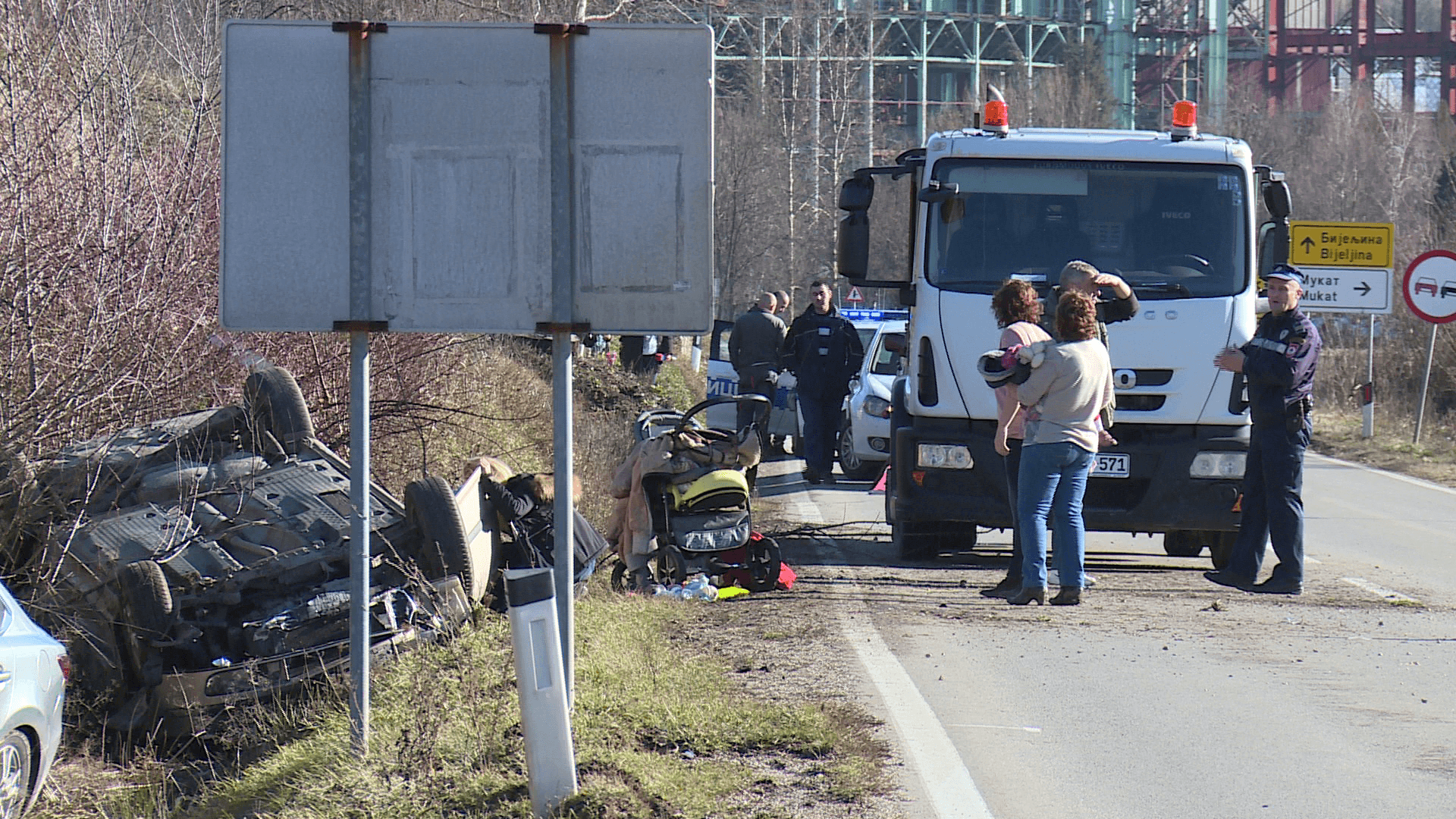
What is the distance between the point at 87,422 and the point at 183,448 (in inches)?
24.9

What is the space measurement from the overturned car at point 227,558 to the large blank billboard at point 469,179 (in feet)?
4.84

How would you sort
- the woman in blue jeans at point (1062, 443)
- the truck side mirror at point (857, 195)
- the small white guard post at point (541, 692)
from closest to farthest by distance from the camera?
the small white guard post at point (541, 692) → the woman in blue jeans at point (1062, 443) → the truck side mirror at point (857, 195)

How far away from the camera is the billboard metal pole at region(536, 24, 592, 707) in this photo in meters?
5.63

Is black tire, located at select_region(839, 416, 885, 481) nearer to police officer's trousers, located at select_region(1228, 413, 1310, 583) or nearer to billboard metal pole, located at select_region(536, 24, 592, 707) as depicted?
police officer's trousers, located at select_region(1228, 413, 1310, 583)

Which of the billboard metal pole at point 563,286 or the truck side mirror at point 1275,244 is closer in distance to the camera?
the billboard metal pole at point 563,286

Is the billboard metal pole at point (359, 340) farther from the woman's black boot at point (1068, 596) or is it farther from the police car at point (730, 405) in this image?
the police car at point (730, 405)

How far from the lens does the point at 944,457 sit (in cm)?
1007

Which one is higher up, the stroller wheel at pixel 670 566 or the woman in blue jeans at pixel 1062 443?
the woman in blue jeans at pixel 1062 443

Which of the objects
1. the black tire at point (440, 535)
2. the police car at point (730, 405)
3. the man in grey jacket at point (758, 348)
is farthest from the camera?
the police car at point (730, 405)

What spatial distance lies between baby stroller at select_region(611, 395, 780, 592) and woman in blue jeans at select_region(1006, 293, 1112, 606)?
1.60 m

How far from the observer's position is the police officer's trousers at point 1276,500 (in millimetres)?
9375

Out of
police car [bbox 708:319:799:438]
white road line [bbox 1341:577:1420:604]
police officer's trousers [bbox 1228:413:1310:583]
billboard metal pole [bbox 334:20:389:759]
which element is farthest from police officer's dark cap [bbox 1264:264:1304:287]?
police car [bbox 708:319:799:438]

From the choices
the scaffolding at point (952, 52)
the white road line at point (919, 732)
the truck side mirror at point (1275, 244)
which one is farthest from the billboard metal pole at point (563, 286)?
the scaffolding at point (952, 52)

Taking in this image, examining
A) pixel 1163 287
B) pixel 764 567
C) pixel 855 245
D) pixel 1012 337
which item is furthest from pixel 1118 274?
pixel 764 567
